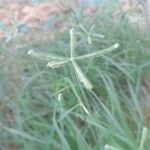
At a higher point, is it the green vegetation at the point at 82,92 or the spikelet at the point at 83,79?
the spikelet at the point at 83,79

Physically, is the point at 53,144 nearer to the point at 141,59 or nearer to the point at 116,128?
the point at 116,128

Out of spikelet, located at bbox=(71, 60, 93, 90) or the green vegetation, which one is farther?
the green vegetation

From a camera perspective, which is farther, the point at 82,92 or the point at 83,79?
the point at 82,92

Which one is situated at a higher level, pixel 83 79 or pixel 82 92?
A: pixel 83 79

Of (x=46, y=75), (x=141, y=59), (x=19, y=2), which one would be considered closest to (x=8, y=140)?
(x=46, y=75)

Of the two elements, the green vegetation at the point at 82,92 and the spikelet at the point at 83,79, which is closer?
the spikelet at the point at 83,79

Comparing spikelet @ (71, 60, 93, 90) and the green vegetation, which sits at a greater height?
spikelet @ (71, 60, 93, 90)

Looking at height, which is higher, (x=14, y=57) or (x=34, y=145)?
(x=14, y=57)

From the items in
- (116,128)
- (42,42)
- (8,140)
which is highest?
(42,42)
